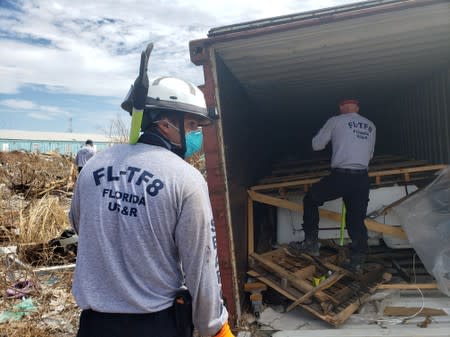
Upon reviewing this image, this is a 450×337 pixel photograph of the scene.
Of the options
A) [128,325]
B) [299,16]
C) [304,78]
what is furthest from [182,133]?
[304,78]

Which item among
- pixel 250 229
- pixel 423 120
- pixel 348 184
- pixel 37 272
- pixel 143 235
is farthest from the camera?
pixel 423 120

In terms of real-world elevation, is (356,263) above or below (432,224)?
below

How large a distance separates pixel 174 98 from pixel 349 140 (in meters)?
3.36

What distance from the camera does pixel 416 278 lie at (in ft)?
16.0

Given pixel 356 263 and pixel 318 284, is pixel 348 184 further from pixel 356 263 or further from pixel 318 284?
pixel 318 284

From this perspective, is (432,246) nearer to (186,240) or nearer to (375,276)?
(375,276)

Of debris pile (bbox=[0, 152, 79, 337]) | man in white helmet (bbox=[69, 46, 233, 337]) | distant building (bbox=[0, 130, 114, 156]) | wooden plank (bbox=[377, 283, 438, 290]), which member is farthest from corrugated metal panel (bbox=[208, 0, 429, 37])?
distant building (bbox=[0, 130, 114, 156])

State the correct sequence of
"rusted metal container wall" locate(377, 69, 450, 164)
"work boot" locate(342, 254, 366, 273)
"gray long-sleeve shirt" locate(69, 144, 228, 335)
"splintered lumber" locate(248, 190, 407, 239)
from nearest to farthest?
1. "gray long-sleeve shirt" locate(69, 144, 228, 335)
2. "work boot" locate(342, 254, 366, 273)
3. "splintered lumber" locate(248, 190, 407, 239)
4. "rusted metal container wall" locate(377, 69, 450, 164)

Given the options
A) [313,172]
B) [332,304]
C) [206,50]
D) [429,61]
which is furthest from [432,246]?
[206,50]

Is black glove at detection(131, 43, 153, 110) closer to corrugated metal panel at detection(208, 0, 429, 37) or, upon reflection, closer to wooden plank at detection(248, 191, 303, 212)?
corrugated metal panel at detection(208, 0, 429, 37)

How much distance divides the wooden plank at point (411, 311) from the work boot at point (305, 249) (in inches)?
43.2

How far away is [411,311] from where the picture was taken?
407 cm

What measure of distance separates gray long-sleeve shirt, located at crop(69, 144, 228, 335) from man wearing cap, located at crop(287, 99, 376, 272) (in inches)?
132

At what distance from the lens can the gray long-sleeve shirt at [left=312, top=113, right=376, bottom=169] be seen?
483cm
